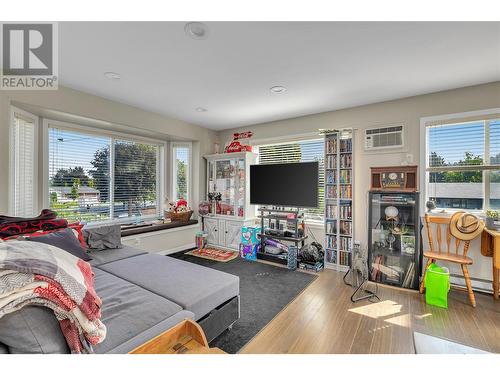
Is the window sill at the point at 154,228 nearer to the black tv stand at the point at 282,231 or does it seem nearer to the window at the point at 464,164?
the black tv stand at the point at 282,231

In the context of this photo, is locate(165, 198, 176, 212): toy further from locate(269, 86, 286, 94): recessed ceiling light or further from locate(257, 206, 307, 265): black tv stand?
locate(269, 86, 286, 94): recessed ceiling light

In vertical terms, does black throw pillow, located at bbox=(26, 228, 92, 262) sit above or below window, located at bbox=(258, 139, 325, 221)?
below

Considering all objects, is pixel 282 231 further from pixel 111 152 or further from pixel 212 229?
pixel 111 152

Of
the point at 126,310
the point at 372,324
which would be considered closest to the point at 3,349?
the point at 126,310

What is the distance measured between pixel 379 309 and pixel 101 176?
4175 millimetres

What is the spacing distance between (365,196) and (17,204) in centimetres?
451

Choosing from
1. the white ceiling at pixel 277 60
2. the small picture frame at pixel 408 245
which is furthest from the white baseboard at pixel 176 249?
the small picture frame at pixel 408 245

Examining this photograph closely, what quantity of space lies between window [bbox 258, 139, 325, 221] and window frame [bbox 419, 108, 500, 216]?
1.31 m

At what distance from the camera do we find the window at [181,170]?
452cm

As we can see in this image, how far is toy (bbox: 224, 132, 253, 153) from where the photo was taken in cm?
421

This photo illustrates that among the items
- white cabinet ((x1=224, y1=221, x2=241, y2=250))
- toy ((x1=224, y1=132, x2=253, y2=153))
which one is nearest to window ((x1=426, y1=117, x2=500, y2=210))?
toy ((x1=224, y1=132, x2=253, y2=153))

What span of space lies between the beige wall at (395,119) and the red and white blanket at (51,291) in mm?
3309
